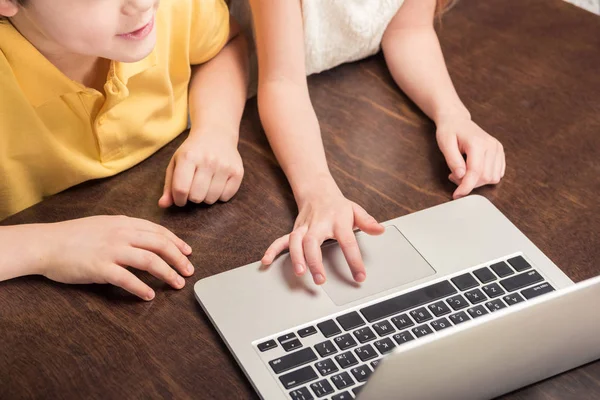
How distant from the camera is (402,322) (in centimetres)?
75

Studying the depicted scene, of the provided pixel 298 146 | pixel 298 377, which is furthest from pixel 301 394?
pixel 298 146

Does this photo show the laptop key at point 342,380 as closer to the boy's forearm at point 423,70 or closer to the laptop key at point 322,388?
the laptop key at point 322,388

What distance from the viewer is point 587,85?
3.54 ft

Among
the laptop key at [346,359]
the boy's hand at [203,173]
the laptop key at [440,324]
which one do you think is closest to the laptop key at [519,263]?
the laptop key at [440,324]

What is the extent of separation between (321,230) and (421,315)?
144mm

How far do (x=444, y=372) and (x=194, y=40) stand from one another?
0.61m

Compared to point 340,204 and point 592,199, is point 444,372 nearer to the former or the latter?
point 340,204

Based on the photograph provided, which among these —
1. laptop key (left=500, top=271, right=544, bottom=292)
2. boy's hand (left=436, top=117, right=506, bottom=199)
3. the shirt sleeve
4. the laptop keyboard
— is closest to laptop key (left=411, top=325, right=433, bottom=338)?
the laptop keyboard

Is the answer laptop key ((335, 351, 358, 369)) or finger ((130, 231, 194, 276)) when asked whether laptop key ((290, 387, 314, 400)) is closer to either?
laptop key ((335, 351, 358, 369))

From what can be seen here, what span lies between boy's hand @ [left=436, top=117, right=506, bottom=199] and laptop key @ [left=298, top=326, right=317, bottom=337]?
0.88 feet

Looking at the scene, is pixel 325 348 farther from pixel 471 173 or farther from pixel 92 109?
pixel 92 109

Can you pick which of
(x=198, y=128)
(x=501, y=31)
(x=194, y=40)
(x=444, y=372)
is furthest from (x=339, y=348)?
(x=501, y=31)

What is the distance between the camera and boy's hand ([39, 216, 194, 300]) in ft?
2.53

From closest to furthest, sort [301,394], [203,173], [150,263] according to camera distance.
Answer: [301,394], [150,263], [203,173]
